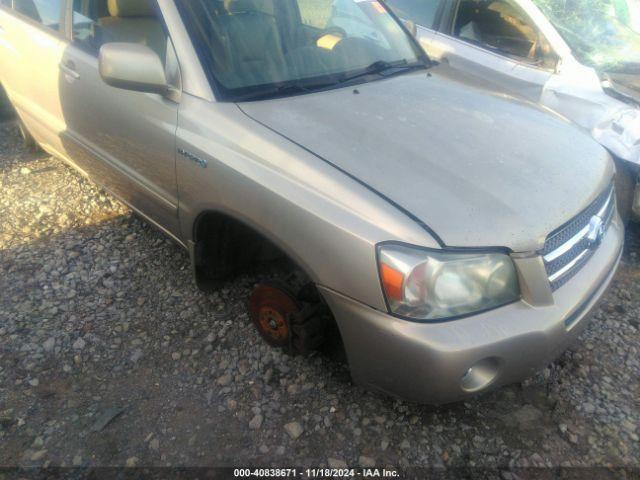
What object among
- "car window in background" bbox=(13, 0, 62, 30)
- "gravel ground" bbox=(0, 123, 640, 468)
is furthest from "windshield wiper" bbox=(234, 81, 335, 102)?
"car window in background" bbox=(13, 0, 62, 30)

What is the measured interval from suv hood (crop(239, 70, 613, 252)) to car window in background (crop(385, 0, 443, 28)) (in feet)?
6.20

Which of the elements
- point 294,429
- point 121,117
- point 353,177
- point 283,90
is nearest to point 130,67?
point 121,117

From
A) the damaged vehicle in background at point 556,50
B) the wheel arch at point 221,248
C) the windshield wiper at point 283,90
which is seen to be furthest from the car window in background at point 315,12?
the wheel arch at point 221,248

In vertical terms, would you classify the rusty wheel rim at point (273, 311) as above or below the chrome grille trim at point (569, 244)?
below

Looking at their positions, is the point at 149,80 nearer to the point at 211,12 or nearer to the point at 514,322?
the point at 211,12

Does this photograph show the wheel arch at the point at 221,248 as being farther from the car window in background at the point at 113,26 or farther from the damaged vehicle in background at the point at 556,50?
the damaged vehicle in background at the point at 556,50

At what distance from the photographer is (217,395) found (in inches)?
86.6

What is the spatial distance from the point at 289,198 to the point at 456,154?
2.23 ft

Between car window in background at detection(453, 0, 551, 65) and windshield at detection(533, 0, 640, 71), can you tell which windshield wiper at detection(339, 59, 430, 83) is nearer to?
car window in background at detection(453, 0, 551, 65)

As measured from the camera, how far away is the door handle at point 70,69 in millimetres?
2719

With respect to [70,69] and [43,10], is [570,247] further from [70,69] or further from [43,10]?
[43,10]

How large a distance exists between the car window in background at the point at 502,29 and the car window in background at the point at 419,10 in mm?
208

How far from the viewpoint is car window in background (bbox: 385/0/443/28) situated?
404 centimetres

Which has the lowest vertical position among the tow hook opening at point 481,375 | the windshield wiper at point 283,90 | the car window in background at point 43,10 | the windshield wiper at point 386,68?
the tow hook opening at point 481,375
